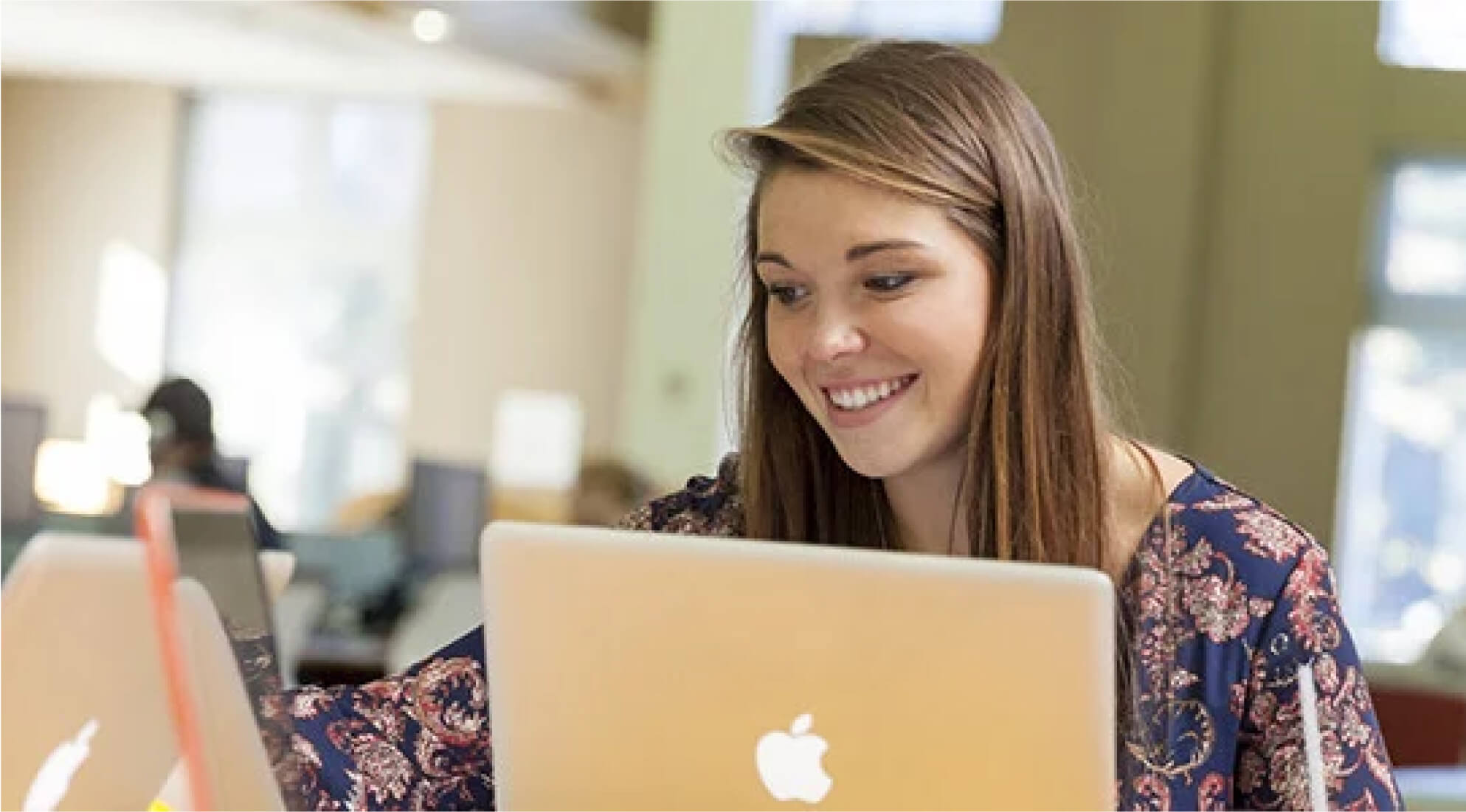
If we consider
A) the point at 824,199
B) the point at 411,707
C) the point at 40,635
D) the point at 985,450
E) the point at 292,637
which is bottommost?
the point at 292,637

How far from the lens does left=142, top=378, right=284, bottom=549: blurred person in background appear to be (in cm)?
602

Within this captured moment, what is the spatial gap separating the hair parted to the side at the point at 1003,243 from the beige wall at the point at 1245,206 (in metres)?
5.06

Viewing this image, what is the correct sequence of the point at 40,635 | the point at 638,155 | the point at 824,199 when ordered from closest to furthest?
the point at 40,635 → the point at 824,199 → the point at 638,155

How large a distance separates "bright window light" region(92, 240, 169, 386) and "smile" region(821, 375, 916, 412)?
402 inches

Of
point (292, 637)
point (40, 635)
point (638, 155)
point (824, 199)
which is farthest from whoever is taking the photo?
point (638, 155)

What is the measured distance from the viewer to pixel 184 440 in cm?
629

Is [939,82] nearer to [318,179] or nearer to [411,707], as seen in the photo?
[411,707]

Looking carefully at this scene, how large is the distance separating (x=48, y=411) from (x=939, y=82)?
961cm

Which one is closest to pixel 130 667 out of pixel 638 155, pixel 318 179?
pixel 638 155

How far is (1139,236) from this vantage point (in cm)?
718

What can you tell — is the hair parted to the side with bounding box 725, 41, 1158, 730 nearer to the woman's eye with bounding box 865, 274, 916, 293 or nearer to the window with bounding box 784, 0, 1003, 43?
the woman's eye with bounding box 865, 274, 916, 293

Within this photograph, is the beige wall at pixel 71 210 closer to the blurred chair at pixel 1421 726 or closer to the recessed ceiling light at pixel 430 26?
the recessed ceiling light at pixel 430 26

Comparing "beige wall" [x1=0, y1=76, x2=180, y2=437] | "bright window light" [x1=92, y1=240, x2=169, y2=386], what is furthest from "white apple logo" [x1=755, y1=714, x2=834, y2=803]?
"bright window light" [x1=92, y1=240, x2=169, y2=386]

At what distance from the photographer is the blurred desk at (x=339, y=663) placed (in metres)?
7.02
